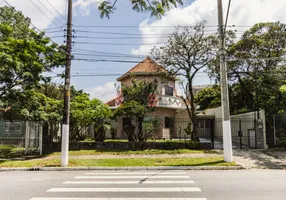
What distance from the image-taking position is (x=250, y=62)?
20625mm

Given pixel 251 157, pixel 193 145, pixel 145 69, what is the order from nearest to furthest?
pixel 251 157 → pixel 193 145 → pixel 145 69

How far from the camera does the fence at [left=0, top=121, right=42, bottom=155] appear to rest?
16.3 meters

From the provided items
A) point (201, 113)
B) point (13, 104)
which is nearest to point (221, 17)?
point (13, 104)

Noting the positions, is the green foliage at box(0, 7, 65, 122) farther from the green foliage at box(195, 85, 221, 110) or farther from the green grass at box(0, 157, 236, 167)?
the green foliage at box(195, 85, 221, 110)

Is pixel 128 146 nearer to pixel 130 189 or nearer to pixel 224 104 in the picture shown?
pixel 224 104

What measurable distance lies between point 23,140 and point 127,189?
1178 centimetres

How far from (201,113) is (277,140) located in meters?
14.5

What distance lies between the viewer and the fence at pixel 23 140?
16.3 meters

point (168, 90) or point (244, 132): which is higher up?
point (168, 90)

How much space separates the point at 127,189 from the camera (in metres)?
7.53

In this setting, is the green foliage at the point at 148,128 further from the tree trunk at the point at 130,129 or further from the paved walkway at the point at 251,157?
the paved walkway at the point at 251,157

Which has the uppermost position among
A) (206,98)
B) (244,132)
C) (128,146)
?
(206,98)

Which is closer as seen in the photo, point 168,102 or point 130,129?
point 130,129

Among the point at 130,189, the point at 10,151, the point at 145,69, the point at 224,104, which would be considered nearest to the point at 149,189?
the point at 130,189
